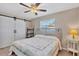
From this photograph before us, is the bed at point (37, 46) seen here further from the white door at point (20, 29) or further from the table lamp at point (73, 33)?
the table lamp at point (73, 33)

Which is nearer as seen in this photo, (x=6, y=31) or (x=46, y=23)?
(x=6, y=31)

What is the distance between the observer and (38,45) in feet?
5.96

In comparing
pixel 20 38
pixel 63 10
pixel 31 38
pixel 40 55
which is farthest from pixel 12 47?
pixel 63 10

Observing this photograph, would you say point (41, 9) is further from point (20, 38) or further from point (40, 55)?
point (40, 55)

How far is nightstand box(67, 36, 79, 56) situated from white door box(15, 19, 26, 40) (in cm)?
80

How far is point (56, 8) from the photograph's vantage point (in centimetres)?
187

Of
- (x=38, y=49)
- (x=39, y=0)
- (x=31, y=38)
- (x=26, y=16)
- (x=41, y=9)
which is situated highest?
(x=39, y=0)

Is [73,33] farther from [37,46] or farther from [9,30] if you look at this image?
[9,30]

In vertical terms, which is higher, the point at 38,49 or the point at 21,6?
the point at 21,6

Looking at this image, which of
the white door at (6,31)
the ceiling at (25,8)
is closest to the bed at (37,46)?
the white door at (6,31)

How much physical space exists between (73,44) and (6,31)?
118 centimetres

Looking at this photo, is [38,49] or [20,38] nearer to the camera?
[38,49]

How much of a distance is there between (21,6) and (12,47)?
72 cm

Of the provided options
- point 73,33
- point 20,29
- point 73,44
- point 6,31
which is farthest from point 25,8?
point 73,44
